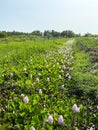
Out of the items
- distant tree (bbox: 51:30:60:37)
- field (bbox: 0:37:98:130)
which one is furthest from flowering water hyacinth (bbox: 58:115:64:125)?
distant tree (bbox: 51:30:60:37)

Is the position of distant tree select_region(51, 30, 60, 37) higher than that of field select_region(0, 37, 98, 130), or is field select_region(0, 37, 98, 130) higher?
field select_region(0, 37, 98, 130)

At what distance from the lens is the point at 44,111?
558cm

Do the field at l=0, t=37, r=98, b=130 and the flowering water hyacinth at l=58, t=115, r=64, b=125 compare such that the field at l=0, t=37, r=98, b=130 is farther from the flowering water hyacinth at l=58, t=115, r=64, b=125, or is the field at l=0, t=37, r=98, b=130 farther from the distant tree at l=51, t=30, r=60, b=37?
the distant tree at l=51, t=30, r=60, b=37

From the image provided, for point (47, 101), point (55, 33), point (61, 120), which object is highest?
point (61, 120)

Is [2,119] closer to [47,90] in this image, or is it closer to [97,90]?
[47,90]

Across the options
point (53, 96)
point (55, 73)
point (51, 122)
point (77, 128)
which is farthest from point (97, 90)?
point (51, 122)

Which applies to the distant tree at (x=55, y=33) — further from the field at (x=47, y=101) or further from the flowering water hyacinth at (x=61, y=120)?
the flowering water hyacinth at (x=61, y=120)

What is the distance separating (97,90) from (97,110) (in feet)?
4.80

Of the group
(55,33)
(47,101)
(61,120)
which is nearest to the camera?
(61,120)

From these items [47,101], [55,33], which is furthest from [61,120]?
[55,33]

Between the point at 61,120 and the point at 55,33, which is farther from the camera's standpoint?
the point at 55,33

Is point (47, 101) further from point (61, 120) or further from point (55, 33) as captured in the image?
point (55, 33)

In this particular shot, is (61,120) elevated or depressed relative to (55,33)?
elevated

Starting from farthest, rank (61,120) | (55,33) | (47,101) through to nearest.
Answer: (55,33) < (47,101) < (61,120)
